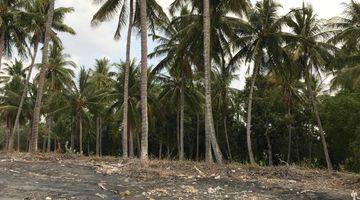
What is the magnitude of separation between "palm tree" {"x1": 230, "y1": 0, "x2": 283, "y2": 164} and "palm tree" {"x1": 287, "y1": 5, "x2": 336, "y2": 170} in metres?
1.95

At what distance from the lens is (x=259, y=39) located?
27906mm

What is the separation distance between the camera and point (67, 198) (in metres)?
10.5

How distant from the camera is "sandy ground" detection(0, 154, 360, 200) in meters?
11.5

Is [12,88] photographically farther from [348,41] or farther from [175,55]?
[348,41]

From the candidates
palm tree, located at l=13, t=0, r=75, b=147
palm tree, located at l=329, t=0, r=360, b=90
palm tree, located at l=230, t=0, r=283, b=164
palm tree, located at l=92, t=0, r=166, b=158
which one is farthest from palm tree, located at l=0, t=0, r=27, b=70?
palm tree, located at l=329, t=0, r=360, b=90

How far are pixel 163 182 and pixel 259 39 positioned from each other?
16.6 metres

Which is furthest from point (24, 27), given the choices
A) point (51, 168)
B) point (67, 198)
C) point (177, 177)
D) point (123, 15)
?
point (67, 198)

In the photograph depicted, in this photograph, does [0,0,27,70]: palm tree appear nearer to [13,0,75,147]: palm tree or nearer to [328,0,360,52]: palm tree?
[13,0,75,147]: palm tree

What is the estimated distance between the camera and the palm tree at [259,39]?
27.5m

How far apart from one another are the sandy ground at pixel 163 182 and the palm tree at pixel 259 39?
1209 cm

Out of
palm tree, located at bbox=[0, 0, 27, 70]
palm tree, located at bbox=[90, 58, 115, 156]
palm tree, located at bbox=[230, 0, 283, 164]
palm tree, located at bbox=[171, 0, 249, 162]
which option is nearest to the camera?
palm tree, located at bbox=[171, 0, 249, 162]

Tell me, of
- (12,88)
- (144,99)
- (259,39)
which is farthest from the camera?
(12,88)

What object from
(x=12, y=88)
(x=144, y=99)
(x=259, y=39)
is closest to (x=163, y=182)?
(x=144, y=99)

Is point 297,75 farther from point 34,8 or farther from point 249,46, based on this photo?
point 34,8
